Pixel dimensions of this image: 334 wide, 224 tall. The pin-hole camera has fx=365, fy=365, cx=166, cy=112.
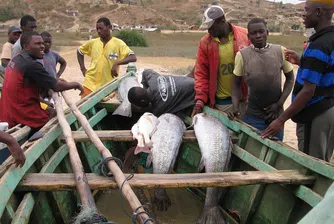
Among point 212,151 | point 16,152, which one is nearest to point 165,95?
point 212,151

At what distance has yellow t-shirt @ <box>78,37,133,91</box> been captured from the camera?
252 inches

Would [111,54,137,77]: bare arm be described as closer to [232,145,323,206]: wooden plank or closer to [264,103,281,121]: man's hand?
[264,103,281,121]: man's hand

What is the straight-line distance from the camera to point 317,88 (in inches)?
138

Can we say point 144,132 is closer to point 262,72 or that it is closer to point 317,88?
point 262,72

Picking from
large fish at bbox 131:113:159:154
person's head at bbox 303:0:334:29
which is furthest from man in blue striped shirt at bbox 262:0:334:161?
large fish at bbox 131:113:159:154

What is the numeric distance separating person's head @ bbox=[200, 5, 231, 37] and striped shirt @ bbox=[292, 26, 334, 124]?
51.5 inches

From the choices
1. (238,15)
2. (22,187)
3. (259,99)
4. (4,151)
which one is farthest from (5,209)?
(238,15)

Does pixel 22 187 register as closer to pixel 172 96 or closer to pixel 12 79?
pixel 12 79

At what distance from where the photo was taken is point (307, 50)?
11.0 ft

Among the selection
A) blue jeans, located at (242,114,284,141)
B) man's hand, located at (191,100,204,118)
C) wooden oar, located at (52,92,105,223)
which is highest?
wooden oar, located at (52,92,105,223)

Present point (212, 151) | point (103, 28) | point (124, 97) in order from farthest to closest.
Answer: point (103, 28)
point (124, 97)
point (212, 151)

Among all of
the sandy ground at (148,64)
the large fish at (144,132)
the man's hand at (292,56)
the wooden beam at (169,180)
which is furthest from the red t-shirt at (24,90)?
the sandy ground at (148,64)

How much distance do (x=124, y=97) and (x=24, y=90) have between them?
1843 mm

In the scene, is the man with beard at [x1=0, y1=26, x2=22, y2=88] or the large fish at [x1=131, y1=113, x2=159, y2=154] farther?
the man with beard at [x1=0, y1=26, x2=22, y2=88]
